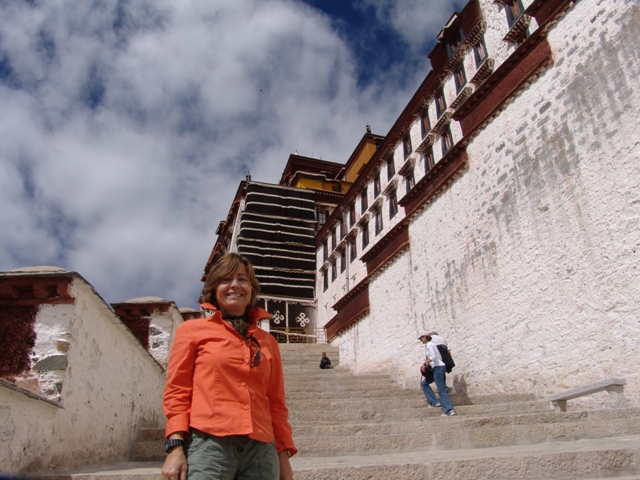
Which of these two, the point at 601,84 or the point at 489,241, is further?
the point at 489,241

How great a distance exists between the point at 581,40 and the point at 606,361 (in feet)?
18.3

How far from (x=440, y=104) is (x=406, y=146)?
9.82ft

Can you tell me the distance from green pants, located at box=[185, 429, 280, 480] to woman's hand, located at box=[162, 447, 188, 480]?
3 centimetres

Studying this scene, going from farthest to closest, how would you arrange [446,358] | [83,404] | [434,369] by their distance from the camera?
[446,358], [434,369], [83,404]

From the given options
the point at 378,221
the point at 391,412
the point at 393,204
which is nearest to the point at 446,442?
the point at 391,412

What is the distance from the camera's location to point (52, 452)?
3457mm

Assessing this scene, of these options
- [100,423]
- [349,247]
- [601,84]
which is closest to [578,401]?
[601,84]

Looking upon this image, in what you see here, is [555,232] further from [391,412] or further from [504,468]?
[504,468]

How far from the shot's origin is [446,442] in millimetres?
5000

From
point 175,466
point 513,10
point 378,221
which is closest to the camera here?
point 175,466

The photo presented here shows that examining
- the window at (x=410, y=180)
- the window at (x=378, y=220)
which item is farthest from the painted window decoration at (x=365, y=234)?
the window at (x=410, y=180)

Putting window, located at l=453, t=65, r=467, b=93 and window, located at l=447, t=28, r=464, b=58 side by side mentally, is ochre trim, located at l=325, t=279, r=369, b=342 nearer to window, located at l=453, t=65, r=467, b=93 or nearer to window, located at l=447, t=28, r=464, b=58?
window, located at l=453, t=65, r=467, b=93

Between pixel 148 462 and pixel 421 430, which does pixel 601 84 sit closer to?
pixel 421 430

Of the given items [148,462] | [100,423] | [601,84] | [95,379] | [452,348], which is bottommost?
[148,462]
